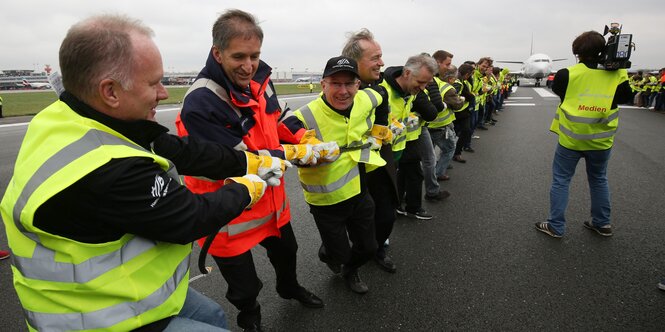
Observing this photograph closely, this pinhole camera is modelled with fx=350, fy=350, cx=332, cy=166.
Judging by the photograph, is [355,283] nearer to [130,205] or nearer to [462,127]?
[130,205]

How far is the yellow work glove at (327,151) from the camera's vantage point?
87.7 inches

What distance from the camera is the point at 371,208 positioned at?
2.65 m

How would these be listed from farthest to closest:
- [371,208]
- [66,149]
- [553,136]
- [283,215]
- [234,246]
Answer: [553,136] < [371,208] < [283,215] < [234,246] < [66,149]

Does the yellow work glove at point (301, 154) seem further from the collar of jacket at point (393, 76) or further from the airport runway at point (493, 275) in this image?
the collar of jacket at point (393, 76)

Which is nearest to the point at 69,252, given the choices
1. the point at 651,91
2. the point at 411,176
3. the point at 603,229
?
the point at 411,176

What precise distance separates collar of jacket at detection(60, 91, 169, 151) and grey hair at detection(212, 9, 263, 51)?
759 mm

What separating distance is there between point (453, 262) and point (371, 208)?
1.14 m

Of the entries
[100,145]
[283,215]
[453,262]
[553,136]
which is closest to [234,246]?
[283,215]

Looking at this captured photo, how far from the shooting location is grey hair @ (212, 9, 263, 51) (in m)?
1.83

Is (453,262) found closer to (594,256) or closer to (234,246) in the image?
(594,256)

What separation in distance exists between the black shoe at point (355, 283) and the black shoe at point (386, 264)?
34cm

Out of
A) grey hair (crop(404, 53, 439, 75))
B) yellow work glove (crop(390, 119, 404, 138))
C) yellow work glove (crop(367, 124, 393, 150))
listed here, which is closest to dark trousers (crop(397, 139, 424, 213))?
yellow work glove (crop(390, 119, 404, 138))

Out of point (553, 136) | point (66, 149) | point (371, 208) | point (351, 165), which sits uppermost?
point (66, 149)

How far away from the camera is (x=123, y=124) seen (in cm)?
113
